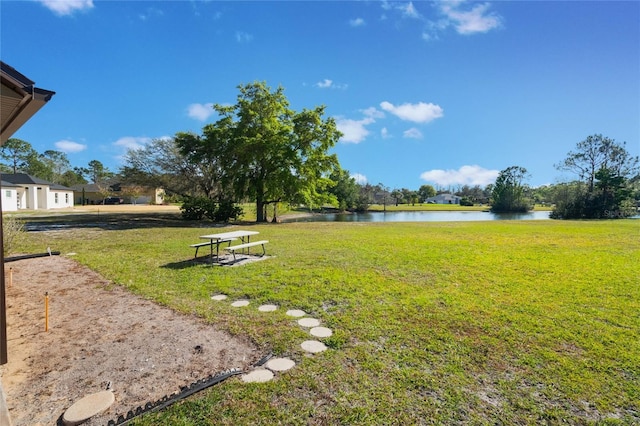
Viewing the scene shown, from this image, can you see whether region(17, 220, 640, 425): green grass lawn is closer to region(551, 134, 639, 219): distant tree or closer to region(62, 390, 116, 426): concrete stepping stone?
region(62, 390, 116, 426): concrete stepping stone

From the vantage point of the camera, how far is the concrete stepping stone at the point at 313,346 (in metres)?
2.95

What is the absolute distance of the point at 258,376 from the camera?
254 centimetres

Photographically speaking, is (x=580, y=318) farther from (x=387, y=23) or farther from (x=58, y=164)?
(x=58, y=164)

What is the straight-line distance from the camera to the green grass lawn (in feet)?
7.07

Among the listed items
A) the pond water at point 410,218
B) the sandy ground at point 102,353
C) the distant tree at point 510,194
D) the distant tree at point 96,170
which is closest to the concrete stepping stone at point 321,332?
the sandy ground at point 102,353

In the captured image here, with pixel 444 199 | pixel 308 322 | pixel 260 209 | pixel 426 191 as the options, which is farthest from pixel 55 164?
pixel 444 199

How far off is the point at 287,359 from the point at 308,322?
826mm

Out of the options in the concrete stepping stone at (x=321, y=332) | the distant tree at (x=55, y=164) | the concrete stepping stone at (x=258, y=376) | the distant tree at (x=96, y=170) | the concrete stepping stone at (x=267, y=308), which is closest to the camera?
the concrete stepping stone at (x=258, y=376)

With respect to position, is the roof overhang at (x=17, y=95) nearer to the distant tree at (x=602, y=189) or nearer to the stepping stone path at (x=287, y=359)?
the stepping stone path at (x=287, y=359)

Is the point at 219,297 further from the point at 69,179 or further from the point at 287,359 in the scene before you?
the point at 69,179

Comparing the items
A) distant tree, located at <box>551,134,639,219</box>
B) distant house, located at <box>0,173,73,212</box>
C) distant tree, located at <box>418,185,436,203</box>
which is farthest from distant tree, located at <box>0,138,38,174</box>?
distant tree, located at <box>418,185,436,203</box>

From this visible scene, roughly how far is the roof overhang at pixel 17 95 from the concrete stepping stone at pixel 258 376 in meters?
2.88

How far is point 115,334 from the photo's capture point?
333 cm

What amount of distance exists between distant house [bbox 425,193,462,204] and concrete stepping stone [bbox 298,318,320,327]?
96866 mm
